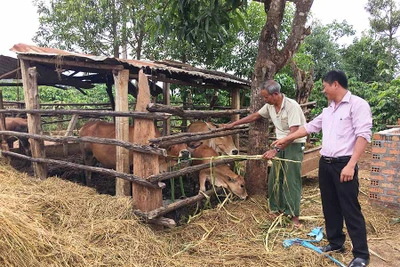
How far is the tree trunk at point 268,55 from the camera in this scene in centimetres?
470

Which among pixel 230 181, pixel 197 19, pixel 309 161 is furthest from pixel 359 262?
pixel 197 19

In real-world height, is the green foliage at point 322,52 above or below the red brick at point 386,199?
above

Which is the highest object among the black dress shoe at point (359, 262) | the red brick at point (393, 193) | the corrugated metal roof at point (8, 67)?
the corrugated metal roof at point (8, 67)

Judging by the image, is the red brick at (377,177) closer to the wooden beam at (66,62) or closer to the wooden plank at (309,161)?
the wooden plank at (309,161)

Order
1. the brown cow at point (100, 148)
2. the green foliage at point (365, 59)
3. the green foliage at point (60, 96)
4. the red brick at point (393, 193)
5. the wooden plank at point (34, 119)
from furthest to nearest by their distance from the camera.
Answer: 1. the green foliage at point (365, 59)
2. the green foliage at point (60, 96)
3. the brown cow at point (100, 148)
4. the wooden plank at point (34, 119)
5. the red brick at point (393, 193)

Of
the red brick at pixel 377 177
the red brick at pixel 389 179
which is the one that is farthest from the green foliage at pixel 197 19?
the red brick at pixel 389 179

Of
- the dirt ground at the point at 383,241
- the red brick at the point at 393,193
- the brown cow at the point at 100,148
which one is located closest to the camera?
the dirt ground at the point at 383,241

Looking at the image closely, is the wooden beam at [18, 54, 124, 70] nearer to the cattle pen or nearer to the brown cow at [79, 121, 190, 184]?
the cattle pen

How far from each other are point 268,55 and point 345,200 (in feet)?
8.04

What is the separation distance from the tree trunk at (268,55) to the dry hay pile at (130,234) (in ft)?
2.09

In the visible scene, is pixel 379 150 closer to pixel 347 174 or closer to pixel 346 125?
pixel 346 125

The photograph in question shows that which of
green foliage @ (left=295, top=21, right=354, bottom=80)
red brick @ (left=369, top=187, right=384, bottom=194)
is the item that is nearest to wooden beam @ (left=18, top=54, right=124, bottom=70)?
red brick @ (left=369, top=187, right=384, bottom=194)

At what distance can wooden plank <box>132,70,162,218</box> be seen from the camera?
394 cm

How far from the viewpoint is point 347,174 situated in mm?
2990
